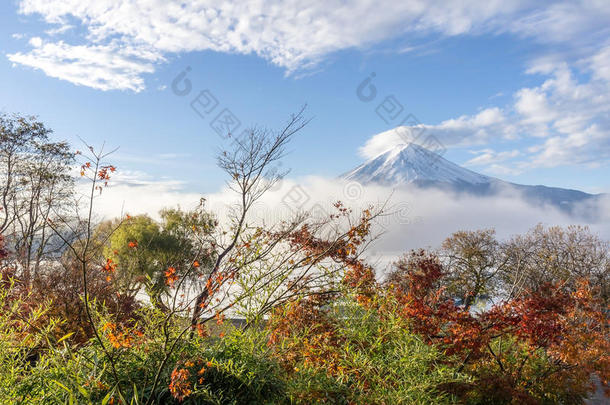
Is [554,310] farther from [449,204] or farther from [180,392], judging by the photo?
[449,204]

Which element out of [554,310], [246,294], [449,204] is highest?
[449,204]

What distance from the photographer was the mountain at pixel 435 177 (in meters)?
91.1

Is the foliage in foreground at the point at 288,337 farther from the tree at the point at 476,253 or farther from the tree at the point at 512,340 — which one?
the tree at the point at 476,253

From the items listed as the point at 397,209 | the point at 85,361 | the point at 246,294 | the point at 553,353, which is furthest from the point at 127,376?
the point at 553,353

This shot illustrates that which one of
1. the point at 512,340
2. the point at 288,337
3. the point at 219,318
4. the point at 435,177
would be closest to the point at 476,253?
the point at 512,340

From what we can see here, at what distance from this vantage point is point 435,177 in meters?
119

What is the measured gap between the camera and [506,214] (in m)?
113

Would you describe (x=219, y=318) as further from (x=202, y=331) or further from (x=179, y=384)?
(x=179, y=384)

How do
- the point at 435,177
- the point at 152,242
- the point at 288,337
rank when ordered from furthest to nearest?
1. the point at 435,177
2. the point at 152,242
3. the point at 288,337

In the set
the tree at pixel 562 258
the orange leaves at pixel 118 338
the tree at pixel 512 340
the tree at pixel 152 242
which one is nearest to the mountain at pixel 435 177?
the tree at pixel 562 258

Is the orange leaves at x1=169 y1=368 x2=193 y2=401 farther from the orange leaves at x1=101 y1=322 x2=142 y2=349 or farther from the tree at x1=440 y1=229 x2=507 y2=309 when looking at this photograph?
the tree at x1=440 y1=229 x2=507 y2=309

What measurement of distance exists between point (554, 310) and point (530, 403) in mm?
1270

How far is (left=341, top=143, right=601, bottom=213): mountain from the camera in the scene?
9106cm

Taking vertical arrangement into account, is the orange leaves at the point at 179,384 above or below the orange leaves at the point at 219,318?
below
